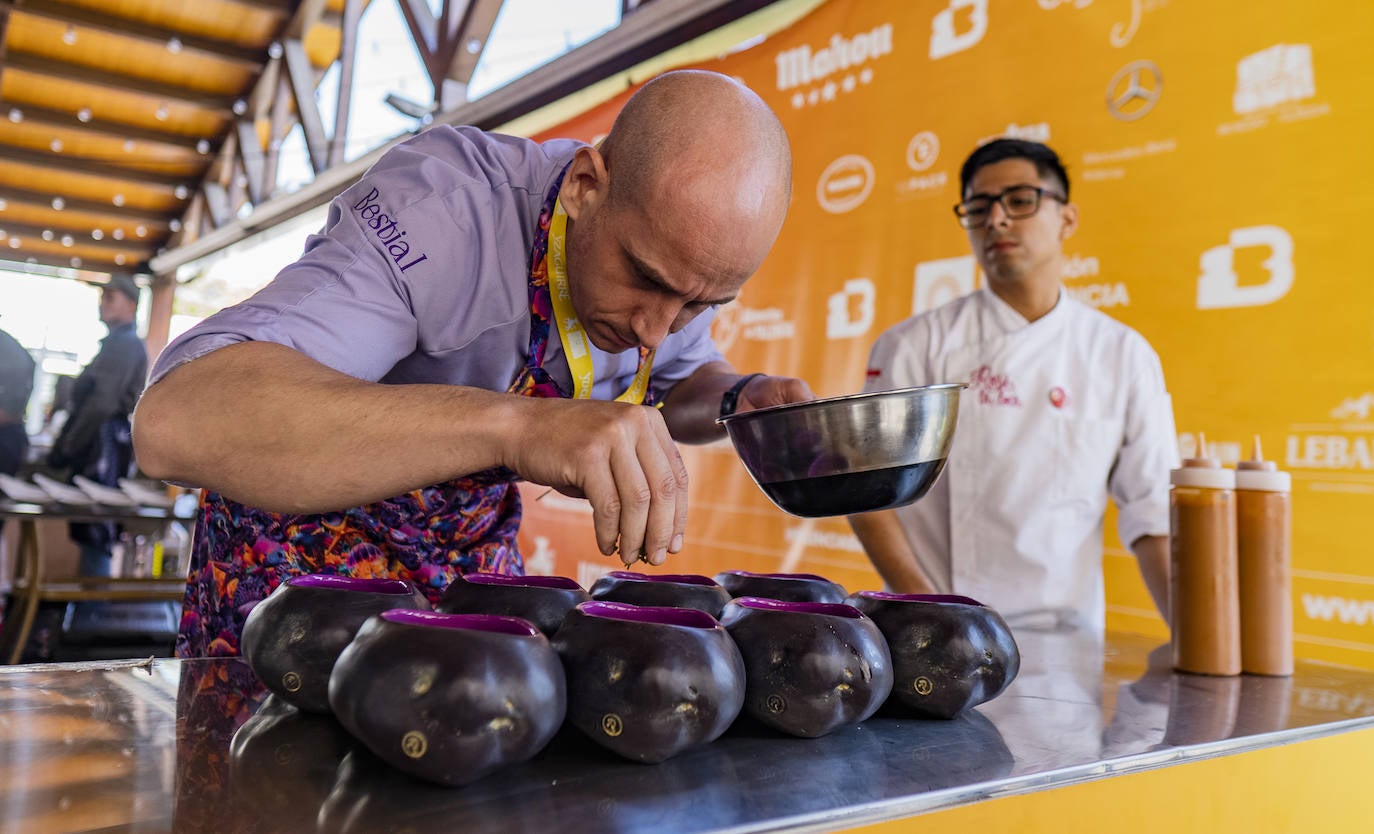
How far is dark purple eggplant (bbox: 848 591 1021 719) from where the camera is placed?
0.78 metres

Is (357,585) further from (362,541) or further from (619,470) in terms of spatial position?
(362,541)

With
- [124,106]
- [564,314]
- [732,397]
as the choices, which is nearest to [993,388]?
[732,397]

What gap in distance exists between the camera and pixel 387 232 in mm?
1127

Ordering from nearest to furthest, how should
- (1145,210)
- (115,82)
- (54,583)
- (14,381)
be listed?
(1145,210) → (54,583) → (14,381) → (115,82)

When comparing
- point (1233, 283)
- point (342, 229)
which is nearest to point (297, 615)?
point (342, 229)

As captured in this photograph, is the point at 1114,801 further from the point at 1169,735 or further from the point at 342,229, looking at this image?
the point at 342,229

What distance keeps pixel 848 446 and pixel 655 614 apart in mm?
280

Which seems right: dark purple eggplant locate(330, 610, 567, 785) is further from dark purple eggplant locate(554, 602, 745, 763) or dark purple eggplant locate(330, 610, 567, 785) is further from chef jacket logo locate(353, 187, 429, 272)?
chef jacket logo locate(353, 187, 429, 272)

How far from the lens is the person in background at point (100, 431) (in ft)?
16.8

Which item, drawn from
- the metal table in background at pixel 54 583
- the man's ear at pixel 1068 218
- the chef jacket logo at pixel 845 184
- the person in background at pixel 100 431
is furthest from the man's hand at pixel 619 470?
the person in background at pixel 100 431

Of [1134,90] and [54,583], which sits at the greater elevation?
[1134,90]

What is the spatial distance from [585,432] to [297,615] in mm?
268

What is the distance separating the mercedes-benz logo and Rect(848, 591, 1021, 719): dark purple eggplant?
2.26m

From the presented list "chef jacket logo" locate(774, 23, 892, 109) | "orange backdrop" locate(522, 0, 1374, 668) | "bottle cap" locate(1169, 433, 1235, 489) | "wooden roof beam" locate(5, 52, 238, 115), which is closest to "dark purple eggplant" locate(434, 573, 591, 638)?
"bottle cap" locate(1169, 433, 1235, 489)
